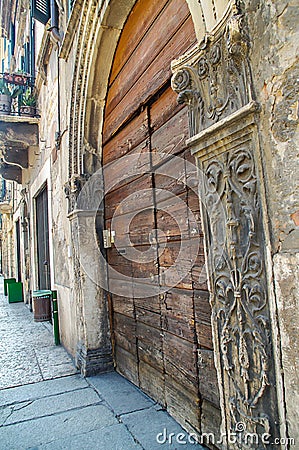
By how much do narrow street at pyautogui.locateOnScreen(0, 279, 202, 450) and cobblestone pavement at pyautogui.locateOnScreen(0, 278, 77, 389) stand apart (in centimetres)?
1

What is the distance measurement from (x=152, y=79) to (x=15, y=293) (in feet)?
28.4

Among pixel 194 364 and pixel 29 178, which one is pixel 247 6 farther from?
pixel 29 178

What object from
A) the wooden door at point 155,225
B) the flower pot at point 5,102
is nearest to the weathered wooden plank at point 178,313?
the wooden door at point 155,225

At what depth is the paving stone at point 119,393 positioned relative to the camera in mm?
2588

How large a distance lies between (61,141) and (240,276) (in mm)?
3451

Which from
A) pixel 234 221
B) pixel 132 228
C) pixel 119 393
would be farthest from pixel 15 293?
pixel 234 221

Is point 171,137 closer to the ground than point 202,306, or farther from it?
farther from it

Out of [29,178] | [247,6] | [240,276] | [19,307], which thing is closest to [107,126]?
[247,6]

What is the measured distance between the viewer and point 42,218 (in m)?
6.79

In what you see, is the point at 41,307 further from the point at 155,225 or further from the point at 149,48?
the point at 149,48

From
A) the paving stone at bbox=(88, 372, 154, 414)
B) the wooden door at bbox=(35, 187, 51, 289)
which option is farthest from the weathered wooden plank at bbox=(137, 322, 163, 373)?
the wooden door at bbox=(35, 187, 51, 289)

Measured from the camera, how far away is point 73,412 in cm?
257

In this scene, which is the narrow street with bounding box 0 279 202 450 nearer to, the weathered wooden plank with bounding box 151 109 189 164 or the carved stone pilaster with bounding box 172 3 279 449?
the carved stone pilaster with bounding box 172 3 279 449

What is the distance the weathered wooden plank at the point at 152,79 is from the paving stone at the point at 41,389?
2.37 meters
